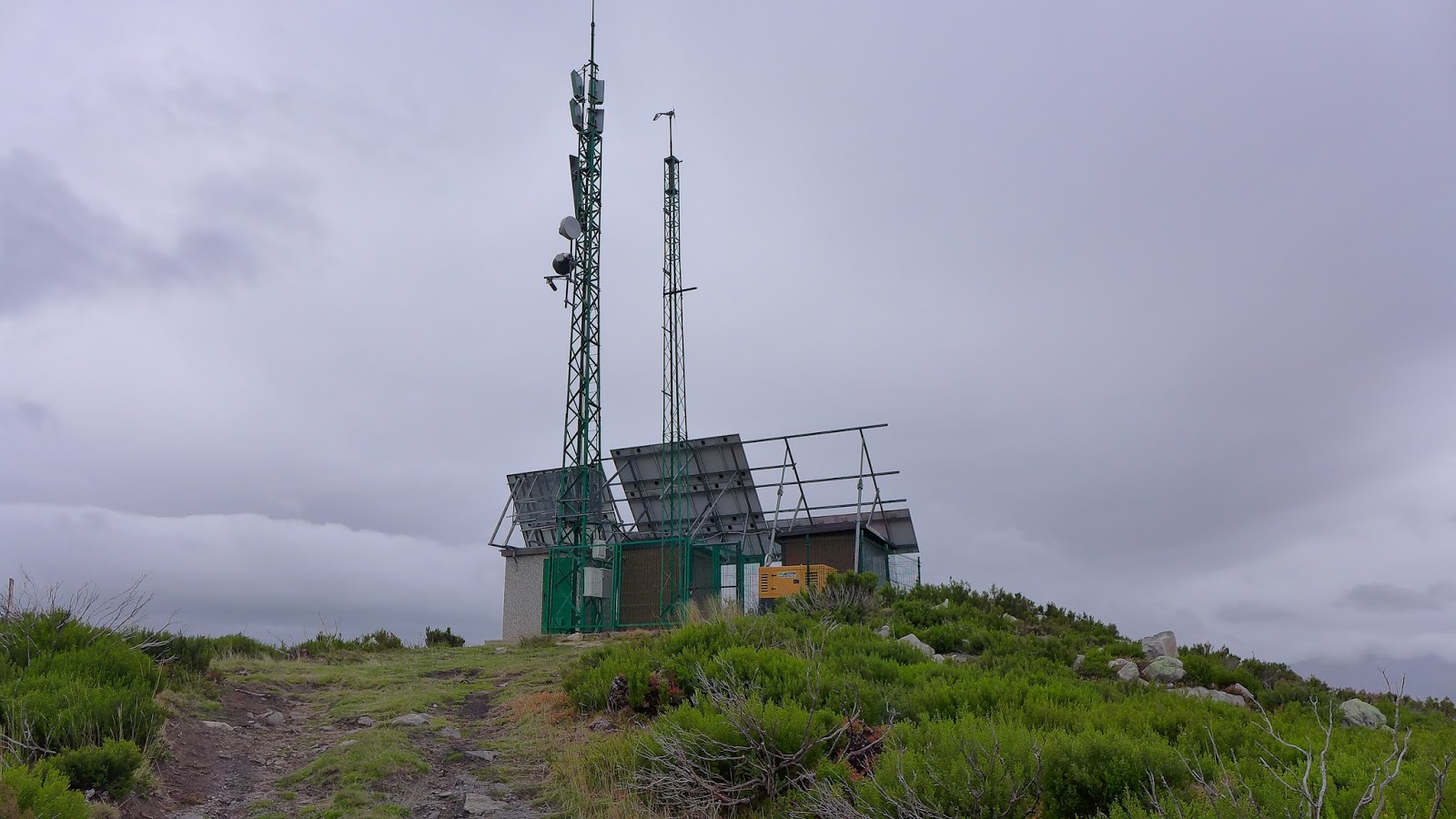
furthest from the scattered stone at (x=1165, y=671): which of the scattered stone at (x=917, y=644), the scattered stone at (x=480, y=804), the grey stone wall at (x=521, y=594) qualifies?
the grey stone wall at (x=521, y=594)

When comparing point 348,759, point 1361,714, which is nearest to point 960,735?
point 348,759

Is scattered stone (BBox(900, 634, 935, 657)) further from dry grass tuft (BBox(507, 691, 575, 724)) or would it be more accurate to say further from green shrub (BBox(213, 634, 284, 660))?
green shrub (BBox(213, 634, 284, 660))

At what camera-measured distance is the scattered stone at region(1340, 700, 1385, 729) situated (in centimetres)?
1092

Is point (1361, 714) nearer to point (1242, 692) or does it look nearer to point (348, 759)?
point (1242, 692)

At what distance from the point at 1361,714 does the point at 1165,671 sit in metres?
2.63

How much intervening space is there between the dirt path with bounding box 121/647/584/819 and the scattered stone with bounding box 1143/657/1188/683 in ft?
28.1

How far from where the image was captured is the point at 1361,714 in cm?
1143

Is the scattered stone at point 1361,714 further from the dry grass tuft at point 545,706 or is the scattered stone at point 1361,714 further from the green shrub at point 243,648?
the green shrub at point 243,648

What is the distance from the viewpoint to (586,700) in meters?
11.2

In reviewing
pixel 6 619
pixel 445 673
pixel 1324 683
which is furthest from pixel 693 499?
pixel 6 619

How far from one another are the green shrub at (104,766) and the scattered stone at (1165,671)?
12.4 meters

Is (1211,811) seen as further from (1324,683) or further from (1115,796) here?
(1324,683)

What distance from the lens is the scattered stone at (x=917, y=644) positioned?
13.0 meters

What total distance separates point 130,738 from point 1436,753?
10.5 metres
